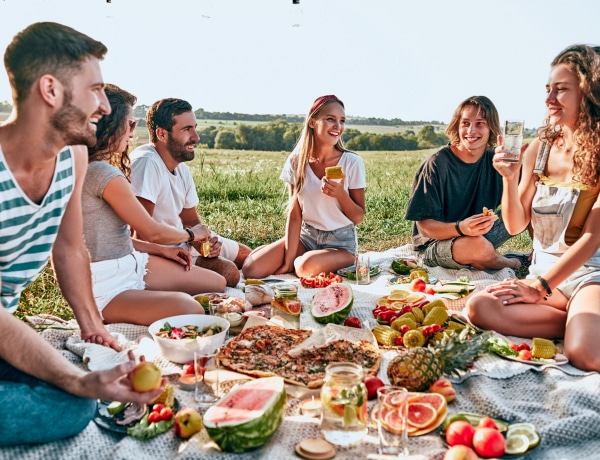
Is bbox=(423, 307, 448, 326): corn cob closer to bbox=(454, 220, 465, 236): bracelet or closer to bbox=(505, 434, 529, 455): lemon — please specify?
bbox=(505, 434, 529, 455): lemon

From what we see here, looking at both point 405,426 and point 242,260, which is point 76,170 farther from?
point 242,260

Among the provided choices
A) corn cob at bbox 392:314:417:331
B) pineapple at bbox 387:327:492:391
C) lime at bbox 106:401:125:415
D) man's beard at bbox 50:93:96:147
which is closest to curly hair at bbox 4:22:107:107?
man's beard at bbox 50:93:96:147

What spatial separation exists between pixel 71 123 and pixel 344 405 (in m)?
2.12

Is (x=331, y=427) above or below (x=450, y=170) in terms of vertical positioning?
below

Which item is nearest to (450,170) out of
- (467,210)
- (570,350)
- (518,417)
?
(467,210)

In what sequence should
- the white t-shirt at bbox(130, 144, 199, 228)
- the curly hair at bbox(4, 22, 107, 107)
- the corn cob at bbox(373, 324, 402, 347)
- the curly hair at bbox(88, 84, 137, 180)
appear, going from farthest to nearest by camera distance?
the white t-shirt at bbox(130, 144, 199, 228) < the curly hair at bbox(88, 84, 137, 180) < the corn cob at bbox(373, 324, 402, 347) < the curly hair at bbox(4, 22, 107, 107)

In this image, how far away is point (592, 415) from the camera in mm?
3453

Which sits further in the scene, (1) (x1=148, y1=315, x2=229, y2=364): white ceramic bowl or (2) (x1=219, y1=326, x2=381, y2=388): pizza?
(1) (x1=148, y1=315, x2=229, y2=364): white ceramic bowl

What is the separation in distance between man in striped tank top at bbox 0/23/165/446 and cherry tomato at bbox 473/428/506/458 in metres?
1.72

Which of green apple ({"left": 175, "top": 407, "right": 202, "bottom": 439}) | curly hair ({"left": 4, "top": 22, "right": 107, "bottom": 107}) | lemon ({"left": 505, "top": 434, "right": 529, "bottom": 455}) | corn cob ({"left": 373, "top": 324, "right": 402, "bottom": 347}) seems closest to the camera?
A: curly hair ({"left": 4, "top": 22, "right": 107, "bottom": 107})

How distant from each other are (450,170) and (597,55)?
253cm

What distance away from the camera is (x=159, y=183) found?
19.8 feet

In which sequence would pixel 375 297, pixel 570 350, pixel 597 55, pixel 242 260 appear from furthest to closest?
pixel 242 260 → pixel 375 297 → pixel 597 55 → pixel 570 350

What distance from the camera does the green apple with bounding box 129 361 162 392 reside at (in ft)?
9.73
